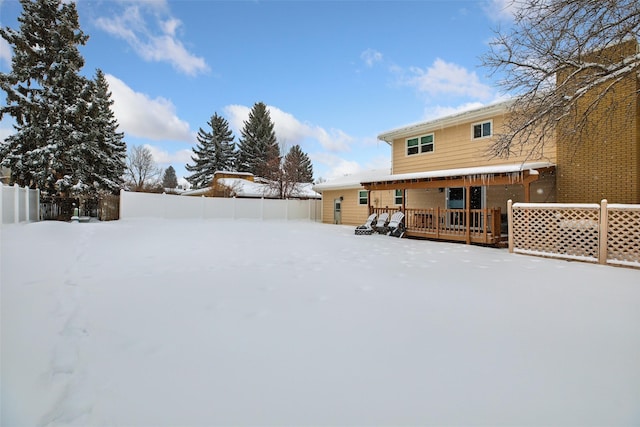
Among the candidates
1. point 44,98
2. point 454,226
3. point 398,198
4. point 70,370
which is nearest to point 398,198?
point 398,198

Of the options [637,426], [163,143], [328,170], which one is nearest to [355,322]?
[637,426]

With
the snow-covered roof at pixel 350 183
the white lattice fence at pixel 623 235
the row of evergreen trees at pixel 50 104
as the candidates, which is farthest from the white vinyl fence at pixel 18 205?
the white lattice fence at pixel 623 235

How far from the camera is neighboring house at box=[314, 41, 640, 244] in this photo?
847 centimetres

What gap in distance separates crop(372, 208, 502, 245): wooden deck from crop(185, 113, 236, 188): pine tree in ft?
97.2

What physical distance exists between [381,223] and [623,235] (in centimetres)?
697

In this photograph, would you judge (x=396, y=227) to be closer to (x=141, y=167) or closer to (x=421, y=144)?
(x=421, y=144)

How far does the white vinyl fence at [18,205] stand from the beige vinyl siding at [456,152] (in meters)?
14.4

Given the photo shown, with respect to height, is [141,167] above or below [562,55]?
above

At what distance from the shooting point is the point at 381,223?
40.1 feet

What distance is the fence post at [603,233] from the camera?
646 cm

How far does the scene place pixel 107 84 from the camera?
86.9 feet

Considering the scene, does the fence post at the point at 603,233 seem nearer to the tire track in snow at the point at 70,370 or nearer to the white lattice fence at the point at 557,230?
the white lattice fence at the point at 557,230

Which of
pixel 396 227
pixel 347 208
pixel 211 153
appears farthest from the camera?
pixel 211 153

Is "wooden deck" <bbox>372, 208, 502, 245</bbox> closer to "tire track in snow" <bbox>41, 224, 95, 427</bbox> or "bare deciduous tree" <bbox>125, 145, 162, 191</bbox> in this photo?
"tire track in snow" <bbox>41, 224, 95, 427</bbox>
